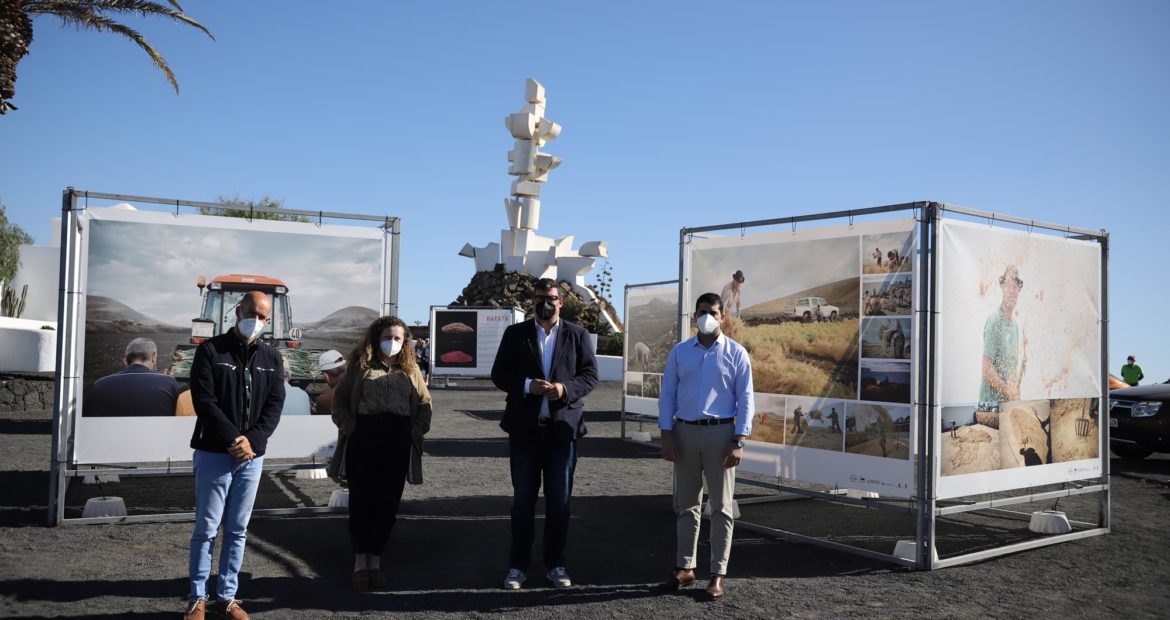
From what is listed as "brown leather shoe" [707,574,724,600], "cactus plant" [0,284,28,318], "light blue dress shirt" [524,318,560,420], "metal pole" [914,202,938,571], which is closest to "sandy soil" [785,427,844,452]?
"metal pole" [914,202,938,571]

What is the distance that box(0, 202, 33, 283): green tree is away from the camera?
1517 inches

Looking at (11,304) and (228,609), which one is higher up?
(11,304)

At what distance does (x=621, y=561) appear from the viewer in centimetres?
653

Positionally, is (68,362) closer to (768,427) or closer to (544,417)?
(544,417)

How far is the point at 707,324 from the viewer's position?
19.0ft

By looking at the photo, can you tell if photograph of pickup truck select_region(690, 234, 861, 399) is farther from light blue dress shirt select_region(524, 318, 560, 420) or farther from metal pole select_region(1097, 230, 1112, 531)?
metal pole select_region(1097, 230, 1112, 531)

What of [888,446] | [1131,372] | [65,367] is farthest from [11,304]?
[1131,372]

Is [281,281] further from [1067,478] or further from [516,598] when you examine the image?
[1067,478]

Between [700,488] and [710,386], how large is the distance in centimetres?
70

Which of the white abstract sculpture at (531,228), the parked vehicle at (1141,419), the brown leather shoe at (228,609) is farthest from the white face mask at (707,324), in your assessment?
the white abstract sculpture at (531,228)

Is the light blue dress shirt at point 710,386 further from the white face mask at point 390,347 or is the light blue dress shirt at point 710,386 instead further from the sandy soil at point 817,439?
the white face mask at point 390,347

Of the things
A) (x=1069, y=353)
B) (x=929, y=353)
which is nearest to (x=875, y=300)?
(x=929, y=353)

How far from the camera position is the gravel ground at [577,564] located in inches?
210

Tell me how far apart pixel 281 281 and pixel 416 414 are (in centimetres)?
275
